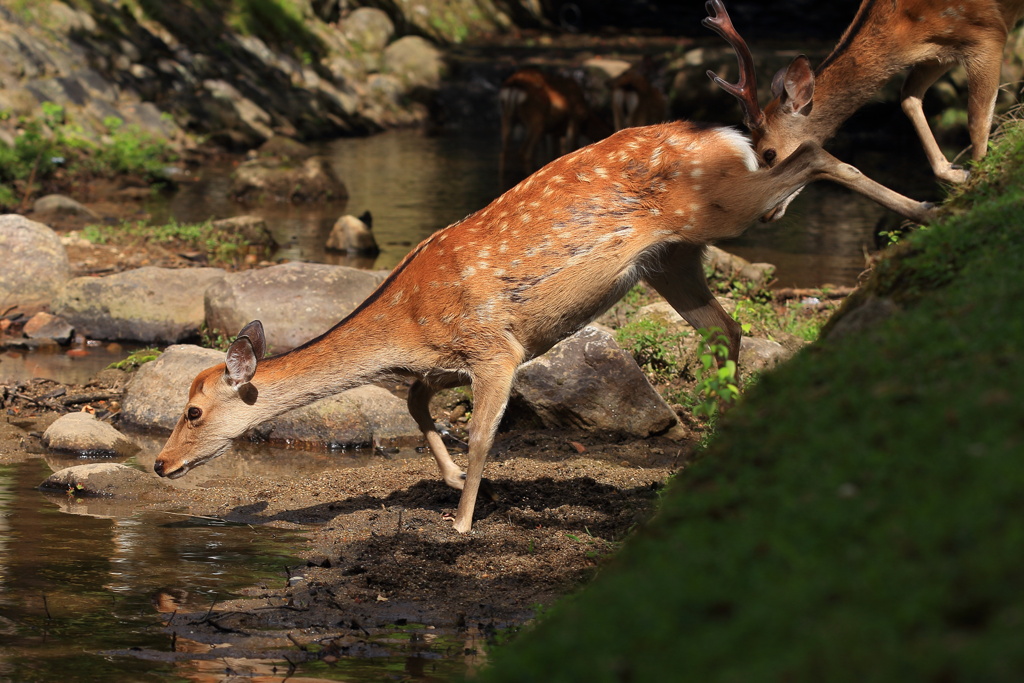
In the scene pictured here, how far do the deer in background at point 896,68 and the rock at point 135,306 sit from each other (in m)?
5.73

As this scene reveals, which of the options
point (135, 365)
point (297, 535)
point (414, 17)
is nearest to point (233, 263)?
point (135, 365)

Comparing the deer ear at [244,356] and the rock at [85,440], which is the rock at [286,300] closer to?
the rock at [85,440]

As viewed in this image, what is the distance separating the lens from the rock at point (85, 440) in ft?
26.1

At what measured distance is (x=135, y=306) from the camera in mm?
10523

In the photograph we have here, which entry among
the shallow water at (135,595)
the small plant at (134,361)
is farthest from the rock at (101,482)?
the small plant at (134,361)

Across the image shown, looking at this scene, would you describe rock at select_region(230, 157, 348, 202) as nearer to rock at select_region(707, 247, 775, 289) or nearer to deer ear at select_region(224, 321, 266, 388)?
rock at select_region(707, 247, 775, 289)

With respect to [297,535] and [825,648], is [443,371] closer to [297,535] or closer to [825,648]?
[297,535]

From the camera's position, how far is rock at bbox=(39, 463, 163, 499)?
7.10 m

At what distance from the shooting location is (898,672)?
2191mm

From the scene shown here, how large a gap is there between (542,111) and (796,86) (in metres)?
12.2

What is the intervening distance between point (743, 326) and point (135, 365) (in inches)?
213

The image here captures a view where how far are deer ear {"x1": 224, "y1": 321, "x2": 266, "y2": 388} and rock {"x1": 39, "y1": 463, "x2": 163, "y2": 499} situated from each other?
48.6 inches

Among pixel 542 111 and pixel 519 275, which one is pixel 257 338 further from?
pixel 542 111

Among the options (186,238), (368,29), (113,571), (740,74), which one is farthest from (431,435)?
(368,29)
